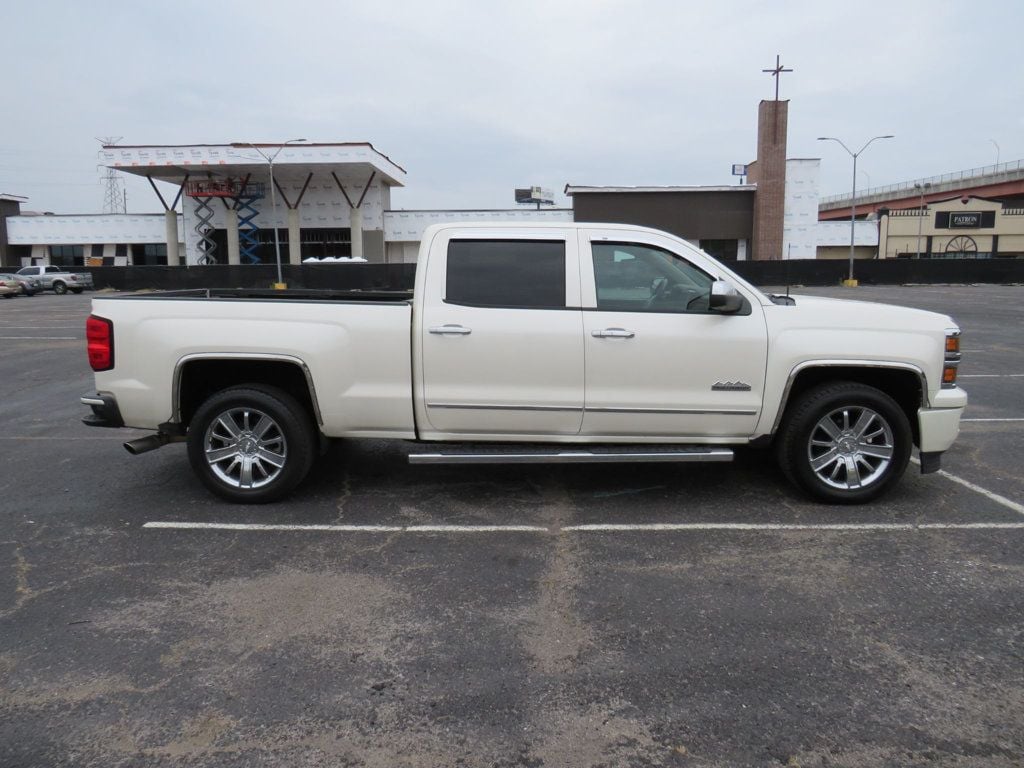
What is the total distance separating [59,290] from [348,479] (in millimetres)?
47443

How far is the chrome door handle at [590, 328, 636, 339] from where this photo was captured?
525 centimetres

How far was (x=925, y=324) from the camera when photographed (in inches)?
212

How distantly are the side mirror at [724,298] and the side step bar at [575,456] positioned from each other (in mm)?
976

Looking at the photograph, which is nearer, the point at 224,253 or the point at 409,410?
the point at 409,410

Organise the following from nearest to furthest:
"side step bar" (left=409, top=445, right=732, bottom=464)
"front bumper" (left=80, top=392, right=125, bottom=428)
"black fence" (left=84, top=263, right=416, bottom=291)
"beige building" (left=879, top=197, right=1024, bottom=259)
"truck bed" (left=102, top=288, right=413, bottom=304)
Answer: "side step bar" (left=409, top=445, right=732, bottom=464), "front bumper" (left=80, top=392, right=125, bottom=428), "truck bed" (left=102, top=288, right=413, bottom=304), "black fence" (left=84, top=263, right=416, bottom=291), "beige building" (left=879, top=197, right=1024, bottom=259)

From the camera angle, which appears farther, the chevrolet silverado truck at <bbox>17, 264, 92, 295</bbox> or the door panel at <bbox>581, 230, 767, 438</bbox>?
the chevrolet silverado truck at <bbox>17, 264, 92, 295</bbox>

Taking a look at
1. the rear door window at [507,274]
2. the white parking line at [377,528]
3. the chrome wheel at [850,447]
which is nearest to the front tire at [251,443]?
the white parking line at [377,528]

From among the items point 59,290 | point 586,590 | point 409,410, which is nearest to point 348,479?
point 409,410

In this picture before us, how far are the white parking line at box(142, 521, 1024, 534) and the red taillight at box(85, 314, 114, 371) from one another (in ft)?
3.87

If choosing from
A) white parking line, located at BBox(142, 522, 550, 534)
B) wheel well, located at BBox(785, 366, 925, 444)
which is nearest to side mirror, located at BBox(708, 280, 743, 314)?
wheel well, located at BBox(785, 366, 925, 444)

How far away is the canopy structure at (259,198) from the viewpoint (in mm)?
46656

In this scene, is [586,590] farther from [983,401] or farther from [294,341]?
[983,401]

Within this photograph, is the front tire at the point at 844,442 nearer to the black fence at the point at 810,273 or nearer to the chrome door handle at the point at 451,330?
the chrome door handle at the point at 451,330

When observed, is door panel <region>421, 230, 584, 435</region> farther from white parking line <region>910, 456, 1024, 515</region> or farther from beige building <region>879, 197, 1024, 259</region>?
beige building <region>879, 197, 1024, 259</region>
